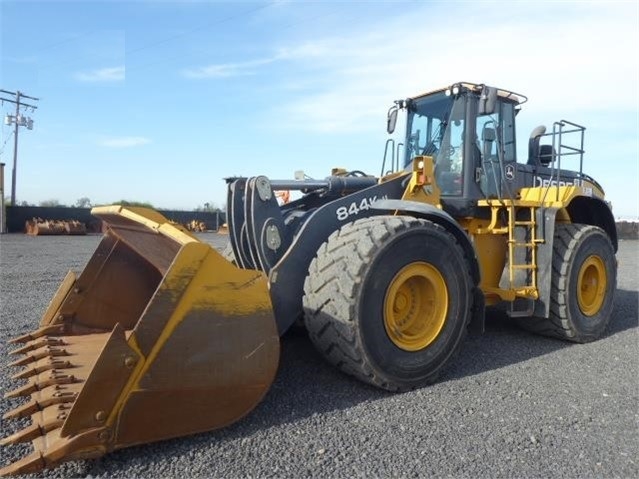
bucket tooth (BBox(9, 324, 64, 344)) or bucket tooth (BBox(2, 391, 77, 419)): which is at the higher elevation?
bucket tooth (BBox(9, 324, 64, 344))

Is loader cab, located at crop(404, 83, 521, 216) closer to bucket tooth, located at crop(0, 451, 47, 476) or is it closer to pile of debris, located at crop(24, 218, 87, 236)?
bucket tooth, located at crop(0, 451, 47, 476)

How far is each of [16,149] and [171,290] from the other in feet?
138

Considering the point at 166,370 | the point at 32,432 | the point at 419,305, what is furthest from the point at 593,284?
the point at 32,432

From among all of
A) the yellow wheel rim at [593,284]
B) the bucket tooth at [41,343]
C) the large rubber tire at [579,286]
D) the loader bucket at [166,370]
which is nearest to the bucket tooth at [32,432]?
the loader bucket at [166,370]

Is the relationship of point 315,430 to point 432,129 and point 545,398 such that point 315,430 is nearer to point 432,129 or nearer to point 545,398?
point 545,398

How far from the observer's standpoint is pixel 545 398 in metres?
3.83

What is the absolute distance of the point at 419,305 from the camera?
4234 mm

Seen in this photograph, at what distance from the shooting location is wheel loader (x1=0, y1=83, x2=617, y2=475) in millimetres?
2799

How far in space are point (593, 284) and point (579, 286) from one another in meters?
0.50

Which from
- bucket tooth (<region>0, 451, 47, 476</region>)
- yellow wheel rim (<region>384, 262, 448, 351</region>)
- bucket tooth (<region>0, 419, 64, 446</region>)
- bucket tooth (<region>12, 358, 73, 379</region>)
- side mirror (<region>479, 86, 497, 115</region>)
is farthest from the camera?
side mirror (<region>479, 86, 497, 115</region>)

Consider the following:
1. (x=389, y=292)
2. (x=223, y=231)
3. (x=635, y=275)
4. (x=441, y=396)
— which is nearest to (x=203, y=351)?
(x=389, y=292)

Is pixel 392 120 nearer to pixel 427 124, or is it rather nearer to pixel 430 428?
pixel 427 124

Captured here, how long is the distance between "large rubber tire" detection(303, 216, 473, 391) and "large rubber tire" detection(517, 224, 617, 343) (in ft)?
5.50

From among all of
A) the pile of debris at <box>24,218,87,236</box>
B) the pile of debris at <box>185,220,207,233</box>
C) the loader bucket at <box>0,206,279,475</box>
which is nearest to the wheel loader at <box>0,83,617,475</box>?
the loader bucket at <box>0,206,279,475</box>
